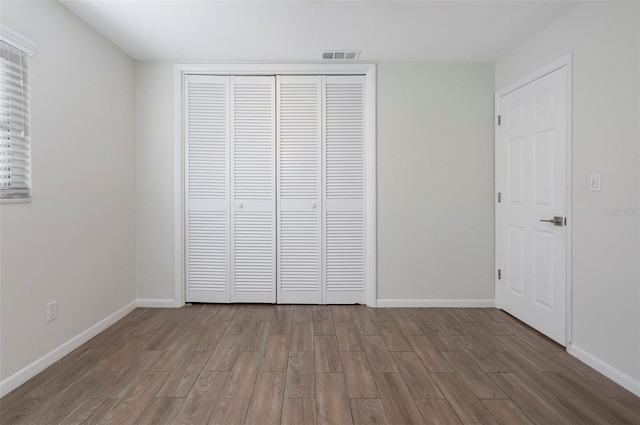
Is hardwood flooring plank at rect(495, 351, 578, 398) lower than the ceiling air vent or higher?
lower

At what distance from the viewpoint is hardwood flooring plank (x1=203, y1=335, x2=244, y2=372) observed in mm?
2302

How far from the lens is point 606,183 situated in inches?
87.8

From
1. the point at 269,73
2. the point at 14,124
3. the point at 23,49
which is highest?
the point at 269,73

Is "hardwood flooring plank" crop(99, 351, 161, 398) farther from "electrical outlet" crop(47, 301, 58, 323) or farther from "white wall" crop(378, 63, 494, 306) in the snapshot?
"white wall" crop(378, 63, 494, 306)

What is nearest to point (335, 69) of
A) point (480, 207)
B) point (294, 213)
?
point (294, 213)

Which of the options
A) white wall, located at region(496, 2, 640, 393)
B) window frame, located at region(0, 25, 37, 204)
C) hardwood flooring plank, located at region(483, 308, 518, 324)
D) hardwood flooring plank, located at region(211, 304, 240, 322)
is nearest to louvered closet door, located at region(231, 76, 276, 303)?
hardwood flooring plank, located at region(211, 304, 240, 322)

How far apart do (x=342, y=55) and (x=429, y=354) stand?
9.09 feet

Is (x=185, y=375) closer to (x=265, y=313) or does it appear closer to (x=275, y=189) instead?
(x=265, y=313)

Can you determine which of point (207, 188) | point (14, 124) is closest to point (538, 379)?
point (207, 188)

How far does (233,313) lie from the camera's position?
3.36 meters

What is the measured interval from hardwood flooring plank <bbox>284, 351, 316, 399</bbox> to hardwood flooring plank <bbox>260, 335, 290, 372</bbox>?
0.05m

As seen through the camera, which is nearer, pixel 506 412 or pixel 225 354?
pixel 506 412

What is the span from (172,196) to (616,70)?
376 centimetres

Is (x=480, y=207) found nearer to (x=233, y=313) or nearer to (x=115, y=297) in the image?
(x=233, y=313)
